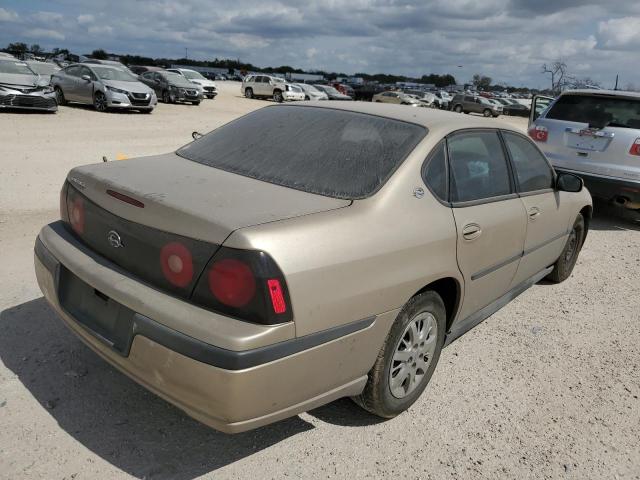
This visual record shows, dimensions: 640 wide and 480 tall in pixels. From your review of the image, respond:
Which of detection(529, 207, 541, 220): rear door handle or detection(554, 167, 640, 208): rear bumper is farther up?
detection(529, 207, 541, 220): rear door handle

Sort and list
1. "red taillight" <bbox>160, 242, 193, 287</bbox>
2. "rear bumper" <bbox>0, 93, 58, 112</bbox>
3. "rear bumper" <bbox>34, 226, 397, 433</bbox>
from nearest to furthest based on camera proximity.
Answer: "rear bumper" <bbox>34, 226, 397, 433</bbox>, "red taillight" <bbox>160, 242, 193, 287</bbox>, "rear bumper" <bbox>0, 93, 58, 112</bbox>

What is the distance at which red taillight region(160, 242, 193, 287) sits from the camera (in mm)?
2201

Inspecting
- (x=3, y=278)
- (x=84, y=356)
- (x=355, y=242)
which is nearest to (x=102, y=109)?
(x=3, y=278)

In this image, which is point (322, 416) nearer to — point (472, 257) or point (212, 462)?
point (212, 462)

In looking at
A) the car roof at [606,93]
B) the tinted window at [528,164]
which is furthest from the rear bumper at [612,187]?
the tinted window at [528,164]

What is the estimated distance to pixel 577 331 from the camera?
423 cm

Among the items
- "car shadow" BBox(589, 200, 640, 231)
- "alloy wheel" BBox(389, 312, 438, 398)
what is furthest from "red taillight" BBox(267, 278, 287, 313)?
"car shadow" BBox(589, 200, 640, 231)

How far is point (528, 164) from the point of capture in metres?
4.01

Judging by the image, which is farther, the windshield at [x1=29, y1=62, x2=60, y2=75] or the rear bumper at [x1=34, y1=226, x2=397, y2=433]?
the windshield at [x1=29, y1=62, x2=60, y2=75]


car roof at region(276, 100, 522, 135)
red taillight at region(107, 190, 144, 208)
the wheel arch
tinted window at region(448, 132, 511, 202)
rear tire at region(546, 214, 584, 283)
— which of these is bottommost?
rear tire at region(546, 214, 584, 283)

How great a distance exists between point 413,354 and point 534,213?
1.65m

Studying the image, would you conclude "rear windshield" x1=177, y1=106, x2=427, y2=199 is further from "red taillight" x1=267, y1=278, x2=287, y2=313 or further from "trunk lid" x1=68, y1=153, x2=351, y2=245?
"red taillight" x1=267, y1=278, x2=287, y2=313

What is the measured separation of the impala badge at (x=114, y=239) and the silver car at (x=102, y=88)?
16695 mm

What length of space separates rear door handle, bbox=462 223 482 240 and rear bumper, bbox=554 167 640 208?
502 centimetres
